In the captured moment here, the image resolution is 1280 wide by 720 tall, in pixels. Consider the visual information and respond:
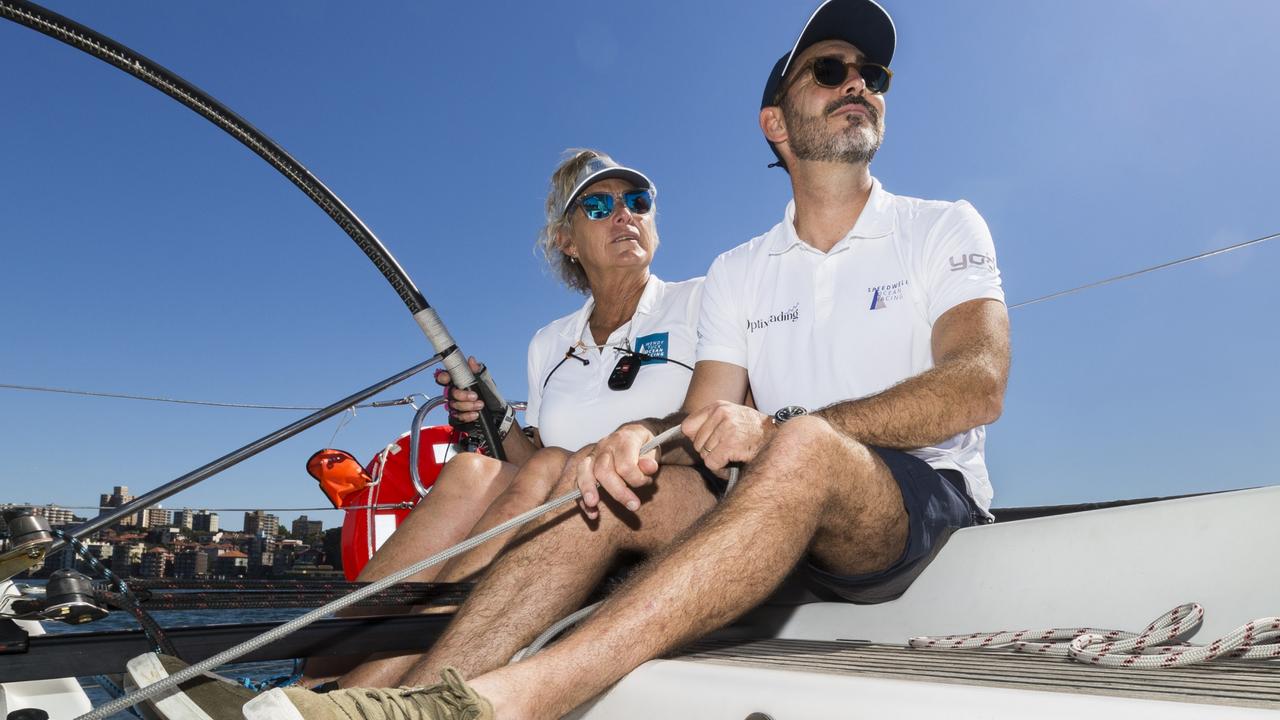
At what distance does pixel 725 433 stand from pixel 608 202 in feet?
4.97

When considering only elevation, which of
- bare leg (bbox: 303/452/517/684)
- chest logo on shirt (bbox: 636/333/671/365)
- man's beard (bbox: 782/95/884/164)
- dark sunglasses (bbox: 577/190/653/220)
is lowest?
bare leg (bbox: 303/452/517/684)

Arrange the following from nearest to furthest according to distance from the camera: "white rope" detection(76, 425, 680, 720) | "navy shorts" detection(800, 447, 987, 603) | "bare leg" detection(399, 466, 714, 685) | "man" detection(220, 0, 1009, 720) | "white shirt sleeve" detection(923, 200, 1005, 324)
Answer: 1. "white rope" detection(76, 425, 680, 720)
2. "man" detection(220, 0, 1009, 720)
3. "bare leg" detection(399, 466, 714, 685)
4. "navy shorts" detection(800, 447, 987, 603)
5. "white shirt sleeve" detection(923, 200, 1005, 324)

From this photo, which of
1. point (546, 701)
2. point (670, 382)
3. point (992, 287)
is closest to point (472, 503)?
point (670, 382)

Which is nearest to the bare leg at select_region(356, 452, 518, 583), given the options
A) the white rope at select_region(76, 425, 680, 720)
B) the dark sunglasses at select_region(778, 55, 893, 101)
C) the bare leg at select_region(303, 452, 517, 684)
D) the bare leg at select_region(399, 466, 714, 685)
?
the bare leg at select_region(303, 452, 517, 684)

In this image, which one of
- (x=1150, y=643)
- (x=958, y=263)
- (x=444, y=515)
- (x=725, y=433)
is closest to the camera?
(x=1150, y=643)

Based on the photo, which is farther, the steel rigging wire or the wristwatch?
A: the steel rigging wire

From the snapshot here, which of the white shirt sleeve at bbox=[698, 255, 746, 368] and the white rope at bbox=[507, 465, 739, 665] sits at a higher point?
the white shirt sleeve at bbox=[698, 255, 746, 368]

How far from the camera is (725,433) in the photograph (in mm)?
1379

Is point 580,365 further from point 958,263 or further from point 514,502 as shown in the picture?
point 958,263

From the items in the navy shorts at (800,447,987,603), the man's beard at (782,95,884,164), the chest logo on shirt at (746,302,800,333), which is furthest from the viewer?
the man's beard at (782,95,884,164)

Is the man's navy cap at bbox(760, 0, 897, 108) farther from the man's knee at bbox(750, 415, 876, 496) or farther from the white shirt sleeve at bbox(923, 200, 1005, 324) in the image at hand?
the man's knee at bbox(750, 415, 876, 496)

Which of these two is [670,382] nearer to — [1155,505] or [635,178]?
[635,178]

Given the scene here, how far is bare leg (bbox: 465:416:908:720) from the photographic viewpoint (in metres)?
1.05

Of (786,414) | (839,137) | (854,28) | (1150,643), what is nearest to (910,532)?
(786,414)
